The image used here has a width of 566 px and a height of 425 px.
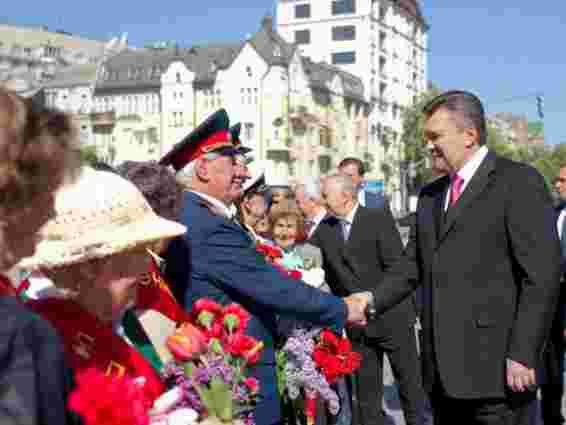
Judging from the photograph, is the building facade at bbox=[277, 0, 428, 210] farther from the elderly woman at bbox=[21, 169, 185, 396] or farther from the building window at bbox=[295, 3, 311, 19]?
the elderly woman at bbox=[21, 169, 185, 396]

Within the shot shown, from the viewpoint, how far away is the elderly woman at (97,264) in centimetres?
219

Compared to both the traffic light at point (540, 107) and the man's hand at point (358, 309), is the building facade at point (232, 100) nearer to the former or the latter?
the traffic light at point (540, 107)

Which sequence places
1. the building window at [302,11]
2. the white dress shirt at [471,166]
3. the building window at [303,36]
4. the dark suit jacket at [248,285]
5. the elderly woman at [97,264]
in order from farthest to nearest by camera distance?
the building window at [302,11] < the building window at [303,36] < the white dress shirt at [471,166] < the dark suit jacket at [248,285] < the elderly woman at [97,264]

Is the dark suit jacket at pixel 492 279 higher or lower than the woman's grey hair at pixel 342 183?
lower

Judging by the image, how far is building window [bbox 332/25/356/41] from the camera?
89438 mm

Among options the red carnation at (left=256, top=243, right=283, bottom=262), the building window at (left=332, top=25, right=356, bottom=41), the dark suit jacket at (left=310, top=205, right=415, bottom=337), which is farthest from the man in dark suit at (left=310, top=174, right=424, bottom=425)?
the building window at (left=332, top=25, right=356, bottom=41)

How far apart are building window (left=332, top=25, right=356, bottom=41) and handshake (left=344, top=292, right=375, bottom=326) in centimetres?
8676

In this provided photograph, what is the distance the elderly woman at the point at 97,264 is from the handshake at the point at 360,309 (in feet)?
7.14

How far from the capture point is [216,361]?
2.89 metres

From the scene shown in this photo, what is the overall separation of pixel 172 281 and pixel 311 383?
1609 mm

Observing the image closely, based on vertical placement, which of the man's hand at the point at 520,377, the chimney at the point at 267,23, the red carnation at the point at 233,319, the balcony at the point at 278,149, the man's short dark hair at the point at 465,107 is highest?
the chimney at the point at 267,23

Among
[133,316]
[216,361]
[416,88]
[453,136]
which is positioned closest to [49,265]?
[133,316]

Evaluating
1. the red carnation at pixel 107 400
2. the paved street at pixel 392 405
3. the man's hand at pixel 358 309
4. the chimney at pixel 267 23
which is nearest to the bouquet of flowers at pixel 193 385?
the red carnation at pixel 107 400

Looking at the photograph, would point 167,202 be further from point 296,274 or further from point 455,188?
point 296,274
